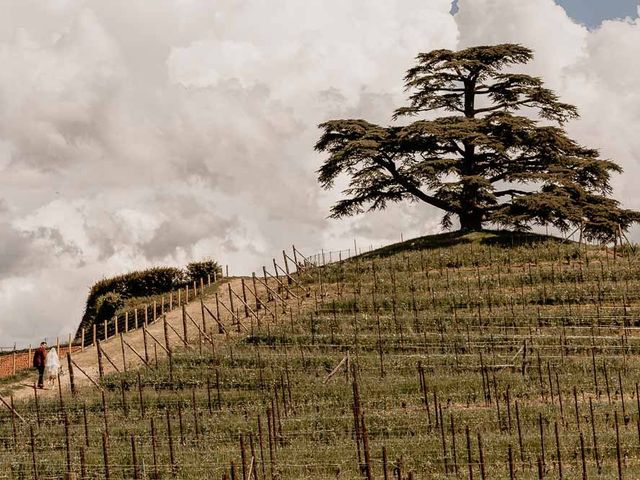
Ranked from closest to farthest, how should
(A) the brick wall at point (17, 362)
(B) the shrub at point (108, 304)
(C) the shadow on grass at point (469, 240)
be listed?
(A) the brick wall at point (17, 362) < (C) the shadow on grass at point (469, 240) < (B) the shrub at point (108, 304)

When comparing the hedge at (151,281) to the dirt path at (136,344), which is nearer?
the dirt path at (136,344)

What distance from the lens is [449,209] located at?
48688 millimetres

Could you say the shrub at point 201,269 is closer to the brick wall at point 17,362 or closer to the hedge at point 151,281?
the hedge at point 151,281

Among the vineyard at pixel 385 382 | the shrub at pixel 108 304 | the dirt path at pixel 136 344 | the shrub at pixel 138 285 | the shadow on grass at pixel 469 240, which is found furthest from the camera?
the shrub at pixel 138 285

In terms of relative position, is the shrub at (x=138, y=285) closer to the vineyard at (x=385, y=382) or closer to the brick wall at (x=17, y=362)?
the vineyard at (x=385, y=382)

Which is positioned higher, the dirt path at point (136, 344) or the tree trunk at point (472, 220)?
the tree trunk at point (472, 220)

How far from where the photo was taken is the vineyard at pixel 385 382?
68.5 ft

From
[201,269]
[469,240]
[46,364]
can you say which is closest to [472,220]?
[469,240]

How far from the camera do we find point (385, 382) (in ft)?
92.8

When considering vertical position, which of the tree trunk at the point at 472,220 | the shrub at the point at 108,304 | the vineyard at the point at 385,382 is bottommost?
the vineyard at the point at 385,382

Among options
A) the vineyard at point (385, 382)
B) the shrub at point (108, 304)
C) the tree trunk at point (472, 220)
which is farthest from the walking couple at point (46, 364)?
the tree trunk at point (472, 220)

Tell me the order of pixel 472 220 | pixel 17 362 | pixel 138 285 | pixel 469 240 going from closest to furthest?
pixel 17 362, pixel 469 240, pixel 472 220, pixel 138 285

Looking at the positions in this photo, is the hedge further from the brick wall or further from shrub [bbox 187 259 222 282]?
the brick wall

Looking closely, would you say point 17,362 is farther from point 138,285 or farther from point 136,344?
point 138,285
